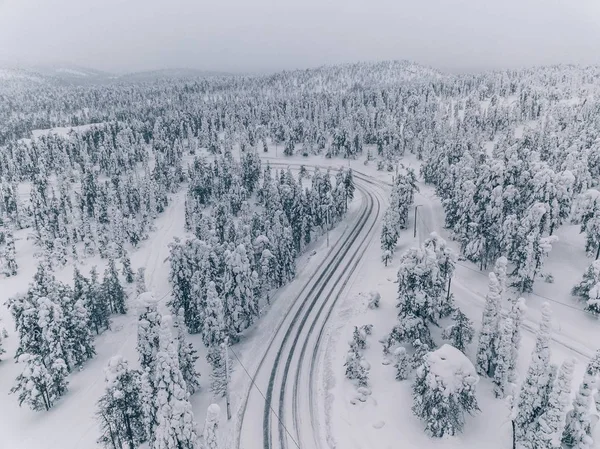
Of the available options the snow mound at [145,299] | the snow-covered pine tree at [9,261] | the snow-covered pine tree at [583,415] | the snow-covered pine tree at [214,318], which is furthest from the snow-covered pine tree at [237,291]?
the snow-covered pine tree at [9,261]

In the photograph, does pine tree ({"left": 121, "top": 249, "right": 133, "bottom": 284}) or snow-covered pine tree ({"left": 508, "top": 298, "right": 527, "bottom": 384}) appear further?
pine tree ({"left": 121, "top": 249, "right": 133, "bottom": 284})

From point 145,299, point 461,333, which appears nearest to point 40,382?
point 145,299

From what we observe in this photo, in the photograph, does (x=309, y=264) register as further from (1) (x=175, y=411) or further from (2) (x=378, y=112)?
(2) (x=378, y=112)

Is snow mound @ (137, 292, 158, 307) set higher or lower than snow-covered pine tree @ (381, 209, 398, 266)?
higher

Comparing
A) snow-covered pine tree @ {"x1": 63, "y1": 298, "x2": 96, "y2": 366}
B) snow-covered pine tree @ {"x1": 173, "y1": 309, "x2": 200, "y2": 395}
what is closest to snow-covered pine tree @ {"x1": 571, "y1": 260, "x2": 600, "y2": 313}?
snow-covered pine tree @ {"x1": 173, "y1": 309, "x2": 200, "y2": 395}

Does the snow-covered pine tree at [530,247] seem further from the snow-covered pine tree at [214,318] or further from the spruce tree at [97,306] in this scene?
the spruce tree at [97,306]

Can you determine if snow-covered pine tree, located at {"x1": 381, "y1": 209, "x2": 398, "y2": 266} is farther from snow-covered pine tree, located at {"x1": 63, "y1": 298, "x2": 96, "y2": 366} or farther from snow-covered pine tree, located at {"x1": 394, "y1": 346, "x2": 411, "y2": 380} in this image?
snow-covered pine tree, located at {"x1": 63, "y1": 298, "x2": 96, "y2": 366}
